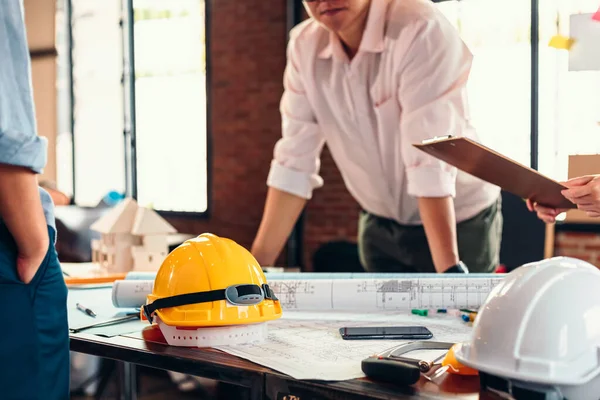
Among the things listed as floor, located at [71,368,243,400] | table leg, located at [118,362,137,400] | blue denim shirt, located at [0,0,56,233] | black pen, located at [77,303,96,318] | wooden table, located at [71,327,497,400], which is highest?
blue denim shirt, located at [0,0,56,233]

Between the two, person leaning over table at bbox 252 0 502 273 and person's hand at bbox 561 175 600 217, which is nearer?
person's hand at bbox 561 175 600 217

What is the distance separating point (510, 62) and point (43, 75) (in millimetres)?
4771

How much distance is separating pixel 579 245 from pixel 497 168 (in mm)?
3188

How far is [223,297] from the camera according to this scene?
3.37 feet

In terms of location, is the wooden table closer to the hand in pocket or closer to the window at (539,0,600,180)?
the hand in pocket

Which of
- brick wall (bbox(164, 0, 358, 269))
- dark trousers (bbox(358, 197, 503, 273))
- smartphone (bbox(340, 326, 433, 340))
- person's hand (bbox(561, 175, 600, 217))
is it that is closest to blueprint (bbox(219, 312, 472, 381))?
smartphone (bbox(340, 326, 433, 340))

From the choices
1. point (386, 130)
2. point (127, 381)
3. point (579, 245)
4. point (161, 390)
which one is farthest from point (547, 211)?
point (579, 245)

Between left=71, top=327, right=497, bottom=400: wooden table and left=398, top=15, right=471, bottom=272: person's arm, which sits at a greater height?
left=398, top=15, right=471, bottom=272: person's arm

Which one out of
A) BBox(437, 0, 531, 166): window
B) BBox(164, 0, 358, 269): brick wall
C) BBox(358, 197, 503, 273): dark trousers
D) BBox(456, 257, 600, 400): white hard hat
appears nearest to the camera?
BBox(456, 257, 600, 400): white hard hat

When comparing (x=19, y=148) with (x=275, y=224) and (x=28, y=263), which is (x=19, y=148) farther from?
(x=275, y=224)

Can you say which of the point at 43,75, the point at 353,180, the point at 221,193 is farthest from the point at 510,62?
the point at 43,75

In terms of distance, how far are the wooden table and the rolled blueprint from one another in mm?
219

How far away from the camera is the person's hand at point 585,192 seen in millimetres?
1196

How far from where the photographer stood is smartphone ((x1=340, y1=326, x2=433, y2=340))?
1.09 meters
